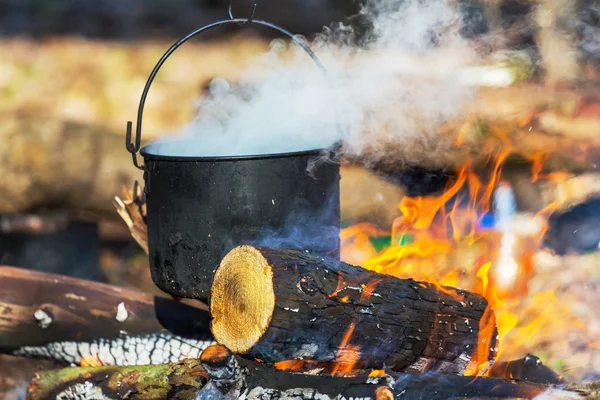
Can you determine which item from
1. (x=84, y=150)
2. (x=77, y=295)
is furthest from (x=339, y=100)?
(x=84, y=150)

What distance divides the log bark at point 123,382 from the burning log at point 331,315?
1.03 ft

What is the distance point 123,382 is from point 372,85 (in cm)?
246

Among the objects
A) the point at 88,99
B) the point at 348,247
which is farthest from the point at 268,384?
the point at 88,99

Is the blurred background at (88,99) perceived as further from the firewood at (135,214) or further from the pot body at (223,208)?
the pot body at (223,208)

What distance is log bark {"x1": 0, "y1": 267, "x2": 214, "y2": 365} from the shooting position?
3688mm

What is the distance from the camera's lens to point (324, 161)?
3252mm

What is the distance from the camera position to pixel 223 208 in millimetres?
3090

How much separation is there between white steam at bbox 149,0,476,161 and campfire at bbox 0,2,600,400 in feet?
0.05

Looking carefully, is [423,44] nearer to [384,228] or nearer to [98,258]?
[384,228]

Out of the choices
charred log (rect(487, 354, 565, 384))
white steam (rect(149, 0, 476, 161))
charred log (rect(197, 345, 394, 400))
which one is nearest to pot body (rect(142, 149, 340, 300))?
charred log (rect(197, 345, 394, 400))

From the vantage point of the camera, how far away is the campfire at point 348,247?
2.68 metres

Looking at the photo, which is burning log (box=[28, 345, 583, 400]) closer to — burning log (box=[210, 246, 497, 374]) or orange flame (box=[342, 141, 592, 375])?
burning log (box=[210, 246, 497, 374])

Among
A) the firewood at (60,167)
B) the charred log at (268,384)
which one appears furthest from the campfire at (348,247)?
the firewood at (60,167)

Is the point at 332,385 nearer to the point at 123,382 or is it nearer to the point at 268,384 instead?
the point at 268,384
